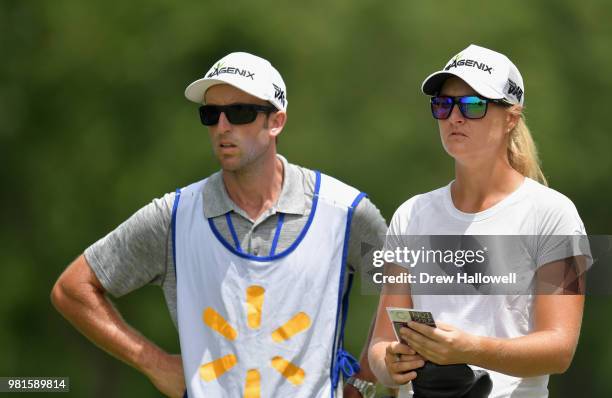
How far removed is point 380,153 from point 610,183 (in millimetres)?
1837

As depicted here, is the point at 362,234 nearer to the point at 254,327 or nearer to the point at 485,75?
the point at 254,327

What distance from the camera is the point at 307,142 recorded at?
8.75 meters

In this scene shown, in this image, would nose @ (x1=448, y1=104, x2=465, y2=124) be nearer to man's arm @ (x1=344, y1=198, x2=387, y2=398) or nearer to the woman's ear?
the woman's ear

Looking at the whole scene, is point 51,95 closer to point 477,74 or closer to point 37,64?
point 37,64

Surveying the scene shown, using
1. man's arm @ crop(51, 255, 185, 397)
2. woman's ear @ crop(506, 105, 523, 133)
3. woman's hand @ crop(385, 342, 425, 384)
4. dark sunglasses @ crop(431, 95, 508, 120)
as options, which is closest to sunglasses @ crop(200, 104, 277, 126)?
man's arm @ crop(51, 255, 185, 397)

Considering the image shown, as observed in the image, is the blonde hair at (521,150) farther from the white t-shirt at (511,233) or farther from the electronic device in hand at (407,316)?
the electronic device in hand at (407,316)

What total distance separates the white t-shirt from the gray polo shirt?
0.74m

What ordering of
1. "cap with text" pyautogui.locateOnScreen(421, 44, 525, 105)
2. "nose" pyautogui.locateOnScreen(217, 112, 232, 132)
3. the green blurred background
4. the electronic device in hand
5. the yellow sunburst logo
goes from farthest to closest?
1. the green blurred background
2. "nose" pyautogui.locateOnScreen(217, 112, 232, 132)
3. the yellow sunburst logo
4. "cap with text" pyautogui.locateOnScreen(421, 44, 525, 105)
5. the electronic device in hand

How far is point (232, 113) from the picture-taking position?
4.27 m

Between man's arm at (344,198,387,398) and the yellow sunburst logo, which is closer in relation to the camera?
the yellow sunburst logo

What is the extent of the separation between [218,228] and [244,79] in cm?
56

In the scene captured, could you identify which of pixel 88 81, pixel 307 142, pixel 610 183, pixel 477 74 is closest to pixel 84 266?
pixel 477 74

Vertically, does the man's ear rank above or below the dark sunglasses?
above

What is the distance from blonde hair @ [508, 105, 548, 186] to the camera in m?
3.71
